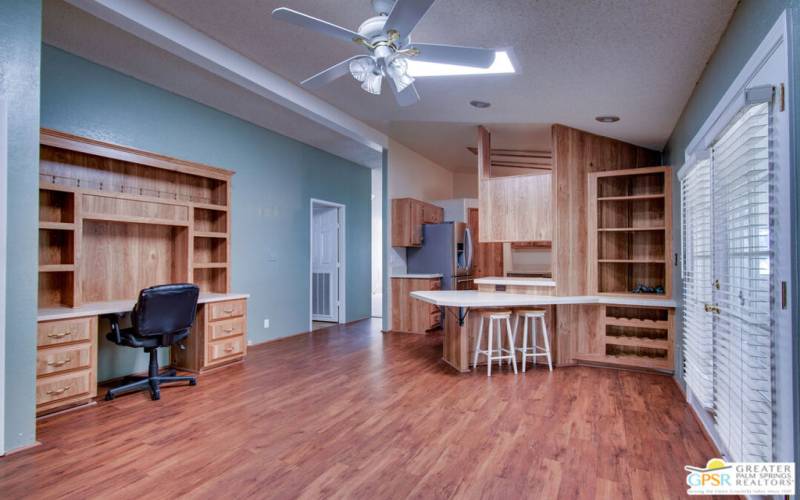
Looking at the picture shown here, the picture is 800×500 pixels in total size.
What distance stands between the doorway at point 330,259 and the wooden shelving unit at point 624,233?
4.01m

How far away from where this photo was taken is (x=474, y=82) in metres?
3.54

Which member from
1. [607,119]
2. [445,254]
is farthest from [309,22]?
[445,254]

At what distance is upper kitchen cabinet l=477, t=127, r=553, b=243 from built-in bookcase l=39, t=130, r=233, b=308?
298 cm

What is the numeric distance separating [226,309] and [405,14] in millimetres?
3394

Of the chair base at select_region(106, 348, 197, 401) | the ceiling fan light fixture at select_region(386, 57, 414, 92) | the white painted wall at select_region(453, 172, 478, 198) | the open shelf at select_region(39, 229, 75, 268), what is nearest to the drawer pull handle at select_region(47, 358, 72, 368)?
the chair base at select_region(106, 348, 197, 401)

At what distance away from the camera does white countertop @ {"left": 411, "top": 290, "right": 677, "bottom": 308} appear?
3.78 m

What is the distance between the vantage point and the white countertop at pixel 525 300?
378 cm

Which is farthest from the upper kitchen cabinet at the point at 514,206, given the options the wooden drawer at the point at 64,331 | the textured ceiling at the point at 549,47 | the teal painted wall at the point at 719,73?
the wooden drawer at the point at 64,331

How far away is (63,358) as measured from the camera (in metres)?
2.99

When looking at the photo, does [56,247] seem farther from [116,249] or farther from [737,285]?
[737,285]

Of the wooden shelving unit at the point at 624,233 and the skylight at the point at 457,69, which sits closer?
the skylight at the point at 457,69

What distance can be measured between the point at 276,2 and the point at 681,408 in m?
4.06

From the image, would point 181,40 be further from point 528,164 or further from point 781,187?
point 528,164

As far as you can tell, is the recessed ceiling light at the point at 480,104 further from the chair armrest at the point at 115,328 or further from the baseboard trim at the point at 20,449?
the baseboard trim at the point at 20,449
